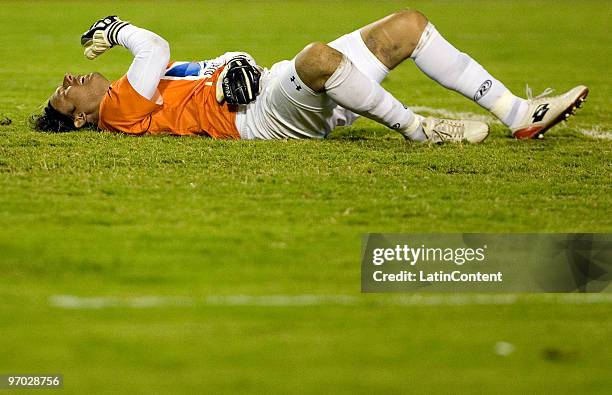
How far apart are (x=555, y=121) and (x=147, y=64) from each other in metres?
2.93

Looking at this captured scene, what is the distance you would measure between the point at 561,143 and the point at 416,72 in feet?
14.5

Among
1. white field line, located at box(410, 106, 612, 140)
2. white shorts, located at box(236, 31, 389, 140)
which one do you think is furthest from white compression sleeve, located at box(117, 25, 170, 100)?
white field line, located at box(410, 106, 612, 140)

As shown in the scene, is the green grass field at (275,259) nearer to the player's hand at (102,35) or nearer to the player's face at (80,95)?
the player's face at (80,95)

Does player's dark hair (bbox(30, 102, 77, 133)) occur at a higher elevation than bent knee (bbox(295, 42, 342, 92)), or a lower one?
lower

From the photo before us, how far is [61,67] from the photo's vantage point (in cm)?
1184

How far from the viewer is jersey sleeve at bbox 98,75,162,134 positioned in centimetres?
786

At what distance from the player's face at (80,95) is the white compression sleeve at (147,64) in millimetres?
335

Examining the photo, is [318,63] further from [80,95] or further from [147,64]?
[80,95]

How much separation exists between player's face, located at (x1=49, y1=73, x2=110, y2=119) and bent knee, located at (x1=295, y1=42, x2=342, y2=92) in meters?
1.64

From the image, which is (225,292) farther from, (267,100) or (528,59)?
(528,59)

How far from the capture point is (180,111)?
319 inches

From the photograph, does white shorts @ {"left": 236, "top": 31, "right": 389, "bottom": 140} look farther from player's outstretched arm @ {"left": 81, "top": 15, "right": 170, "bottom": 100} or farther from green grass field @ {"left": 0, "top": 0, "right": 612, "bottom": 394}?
player's outstretched arm @ {"left": 81, "top": 15, "right": 170, "bottom": 100}

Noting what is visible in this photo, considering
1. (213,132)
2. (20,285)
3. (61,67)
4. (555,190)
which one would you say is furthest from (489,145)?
(61,67)

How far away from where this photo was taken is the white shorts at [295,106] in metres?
7.53
